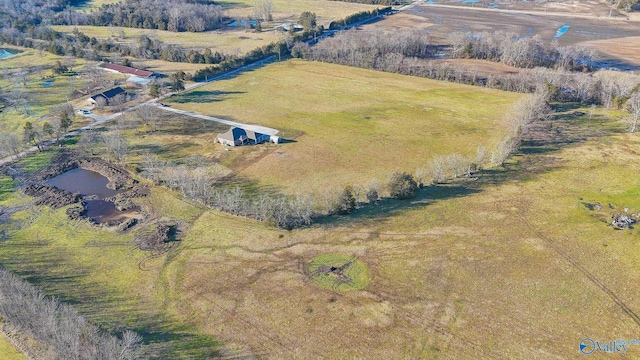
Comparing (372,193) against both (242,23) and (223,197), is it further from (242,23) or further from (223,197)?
(242,23)

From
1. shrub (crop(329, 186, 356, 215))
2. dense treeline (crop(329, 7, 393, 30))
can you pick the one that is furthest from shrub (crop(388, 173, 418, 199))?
dense treeline (crop(329, 7, 393, 30))

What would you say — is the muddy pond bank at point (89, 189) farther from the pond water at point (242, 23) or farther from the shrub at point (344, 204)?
the pond water at point (242, 23)

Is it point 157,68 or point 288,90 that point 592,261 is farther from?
point 157,68

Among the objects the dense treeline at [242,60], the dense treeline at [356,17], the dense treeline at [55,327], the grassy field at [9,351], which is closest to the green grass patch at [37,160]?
the dense treeline at [55,327]

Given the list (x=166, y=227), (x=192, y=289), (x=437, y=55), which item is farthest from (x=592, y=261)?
(x=437, y=55)

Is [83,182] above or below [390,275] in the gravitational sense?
above

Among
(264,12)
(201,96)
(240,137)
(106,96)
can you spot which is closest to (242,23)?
(264,12)

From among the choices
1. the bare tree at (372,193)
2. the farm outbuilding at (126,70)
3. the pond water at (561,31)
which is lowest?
the bare tree at (372,193)
